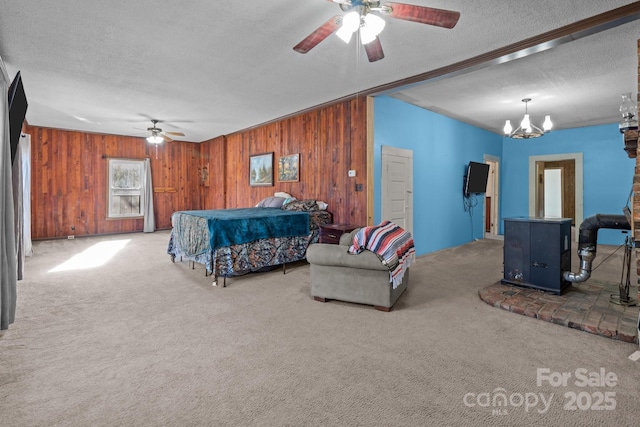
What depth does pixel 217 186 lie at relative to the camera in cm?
867

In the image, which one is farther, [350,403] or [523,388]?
[523,388]

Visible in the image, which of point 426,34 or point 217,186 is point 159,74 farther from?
point 217,186

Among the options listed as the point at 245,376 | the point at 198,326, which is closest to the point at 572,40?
the point at 245,376

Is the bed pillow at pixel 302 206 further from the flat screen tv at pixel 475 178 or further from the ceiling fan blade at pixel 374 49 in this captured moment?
the flat screen tv at pixel 475 178

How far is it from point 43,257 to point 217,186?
4.06 metres

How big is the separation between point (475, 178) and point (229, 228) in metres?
5.22

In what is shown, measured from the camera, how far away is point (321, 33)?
2.27 meters

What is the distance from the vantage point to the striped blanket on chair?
9.37 feet

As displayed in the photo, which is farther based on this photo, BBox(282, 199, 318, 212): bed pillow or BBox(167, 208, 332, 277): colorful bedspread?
BBox(282, 199, 318, 212): bed pillow

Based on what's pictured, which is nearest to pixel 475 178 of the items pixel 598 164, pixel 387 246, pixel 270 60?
pixel 598 164

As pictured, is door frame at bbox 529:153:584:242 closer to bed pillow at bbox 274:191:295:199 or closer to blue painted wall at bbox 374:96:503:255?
blue painted wall at bbox 374:96:503:255

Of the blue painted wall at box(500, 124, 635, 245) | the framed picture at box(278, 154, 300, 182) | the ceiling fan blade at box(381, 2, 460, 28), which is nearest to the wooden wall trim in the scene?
the framed picture at box(278, 154, 300, 182)

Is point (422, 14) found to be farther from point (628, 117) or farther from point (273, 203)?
point (273, 203)

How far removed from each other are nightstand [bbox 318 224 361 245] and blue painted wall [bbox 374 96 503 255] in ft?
1.88
